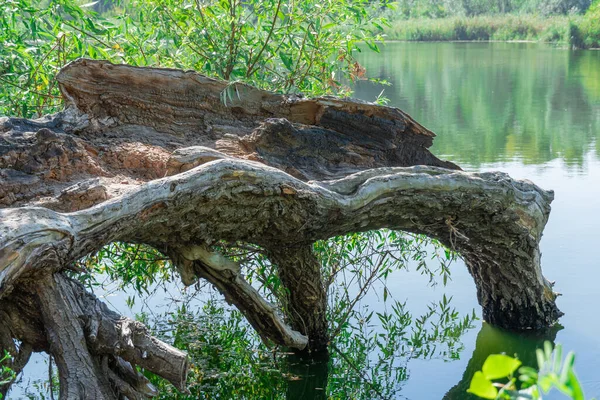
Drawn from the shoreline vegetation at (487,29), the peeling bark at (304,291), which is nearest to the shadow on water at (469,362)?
Result: the peeling bark at (304,291)

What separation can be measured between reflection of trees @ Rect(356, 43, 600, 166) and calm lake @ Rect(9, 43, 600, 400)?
0.02m

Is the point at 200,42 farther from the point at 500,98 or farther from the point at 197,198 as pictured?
the point at 500,98

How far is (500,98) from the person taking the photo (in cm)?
1590

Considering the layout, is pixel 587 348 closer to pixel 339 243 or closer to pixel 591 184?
pixel 339 243

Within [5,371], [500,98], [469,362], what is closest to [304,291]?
[469,362]

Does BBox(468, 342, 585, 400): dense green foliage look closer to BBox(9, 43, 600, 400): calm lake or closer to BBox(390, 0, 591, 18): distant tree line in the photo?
BBox(9, 43, 600, 400): calm lake

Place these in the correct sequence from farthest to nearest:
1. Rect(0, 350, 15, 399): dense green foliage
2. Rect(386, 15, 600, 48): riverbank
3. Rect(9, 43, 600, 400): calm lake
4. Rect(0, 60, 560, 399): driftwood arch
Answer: Rect(386, 15, 600, 48): riverbank < Rect(9, 43, 600, 400): calm lake < Rect(0, 60, 560, 399): driftwood arch < Rect(0, 350, 15, 399): dense green foliage

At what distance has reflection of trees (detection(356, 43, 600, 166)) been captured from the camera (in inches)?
438

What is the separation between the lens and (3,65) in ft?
15.6

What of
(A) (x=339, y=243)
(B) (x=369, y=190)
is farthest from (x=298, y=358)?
(B) (x=369, y=190)

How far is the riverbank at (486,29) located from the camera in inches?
1188

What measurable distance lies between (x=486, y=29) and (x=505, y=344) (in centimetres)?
2936

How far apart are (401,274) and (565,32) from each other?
24.9 m

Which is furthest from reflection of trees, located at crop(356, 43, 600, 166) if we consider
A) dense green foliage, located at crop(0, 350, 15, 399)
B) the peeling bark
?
dense green foliage, located at crop(0, 350, 15, 399)
